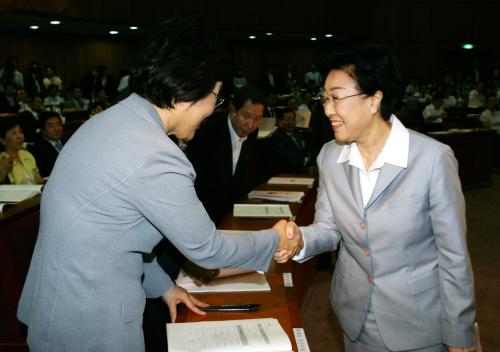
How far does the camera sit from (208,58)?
55.8 inches

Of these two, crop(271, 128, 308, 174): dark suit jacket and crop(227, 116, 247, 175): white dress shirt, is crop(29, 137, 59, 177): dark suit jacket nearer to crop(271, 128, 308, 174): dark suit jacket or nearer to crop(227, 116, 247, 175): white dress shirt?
crop(271, 128, 308, 174): dark suit jacket

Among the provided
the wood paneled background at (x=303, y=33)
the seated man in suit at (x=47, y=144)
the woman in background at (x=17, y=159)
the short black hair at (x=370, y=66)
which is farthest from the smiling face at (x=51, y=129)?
the wood paneled background at (x=303, y=33)

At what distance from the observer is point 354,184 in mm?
1732

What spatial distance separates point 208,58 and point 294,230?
755 millimetres

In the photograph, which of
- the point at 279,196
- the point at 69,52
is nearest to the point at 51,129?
the point at 279,196

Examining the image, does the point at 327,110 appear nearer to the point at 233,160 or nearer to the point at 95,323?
the point at 95,323

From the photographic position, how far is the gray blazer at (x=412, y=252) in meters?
1.57

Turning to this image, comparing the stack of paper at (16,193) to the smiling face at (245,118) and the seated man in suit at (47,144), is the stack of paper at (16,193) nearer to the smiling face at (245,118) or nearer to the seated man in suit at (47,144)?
the smiling face at (245,118)

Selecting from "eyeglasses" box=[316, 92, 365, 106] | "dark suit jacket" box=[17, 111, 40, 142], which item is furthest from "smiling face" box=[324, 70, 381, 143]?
"dark suit jacket" box=[17, 111, 40, 142]

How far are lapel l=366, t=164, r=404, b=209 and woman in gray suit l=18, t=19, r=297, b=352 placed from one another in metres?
0.51

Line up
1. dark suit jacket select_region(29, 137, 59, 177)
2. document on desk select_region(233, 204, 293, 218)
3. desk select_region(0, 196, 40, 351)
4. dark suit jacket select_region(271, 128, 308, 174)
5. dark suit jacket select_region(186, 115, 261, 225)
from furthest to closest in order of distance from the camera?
dark suit jacket select_region(29, 137, 59, 177), dark suit jacket select_region(271, 128, 308, 174), dark suit jacket select_region(186, 115, 261, 225), document on desk select_region(233, 204, 293, 218), desk select_region(0, 196, 40, 351)

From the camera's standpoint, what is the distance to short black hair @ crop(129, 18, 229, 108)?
1.39 m

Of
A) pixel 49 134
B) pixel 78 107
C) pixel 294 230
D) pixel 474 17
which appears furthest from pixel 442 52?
pixel 294 230

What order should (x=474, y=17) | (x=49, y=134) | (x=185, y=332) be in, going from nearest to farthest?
(x=185, y=332) < (x=49, y=134) < (x=474, y=17)
